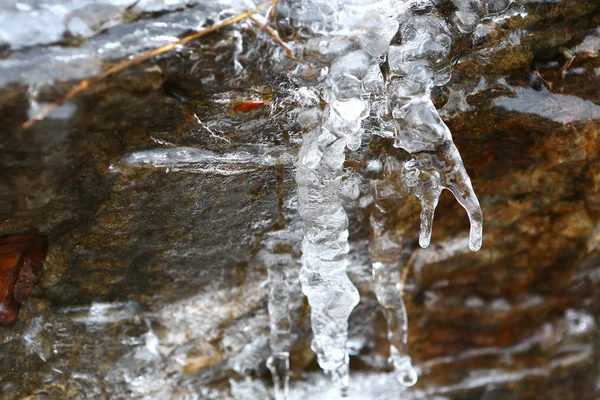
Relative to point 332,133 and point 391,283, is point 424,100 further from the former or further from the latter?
point 391,283

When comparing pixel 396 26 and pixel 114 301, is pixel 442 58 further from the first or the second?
pixel 114 301

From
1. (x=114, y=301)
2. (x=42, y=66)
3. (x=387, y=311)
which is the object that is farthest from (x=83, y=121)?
(x=387, y=311)

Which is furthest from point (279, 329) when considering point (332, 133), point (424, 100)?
point (424, 100)

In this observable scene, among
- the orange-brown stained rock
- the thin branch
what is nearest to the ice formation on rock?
the thin branch

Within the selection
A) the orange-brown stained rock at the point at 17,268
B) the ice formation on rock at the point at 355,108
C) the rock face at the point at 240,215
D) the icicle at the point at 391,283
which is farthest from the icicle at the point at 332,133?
the orange-brown stained rock at the point at 17,268

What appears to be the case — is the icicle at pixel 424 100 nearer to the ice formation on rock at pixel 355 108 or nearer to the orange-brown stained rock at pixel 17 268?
the ice formation on rock at pixel 355 108

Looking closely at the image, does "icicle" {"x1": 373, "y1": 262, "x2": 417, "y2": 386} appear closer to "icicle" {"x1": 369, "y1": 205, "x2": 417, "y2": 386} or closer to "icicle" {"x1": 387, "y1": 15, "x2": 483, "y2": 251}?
"icicle" {"x1": 369, "y1": 205, "x2": 417, "y2": 386}
